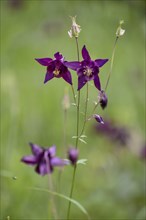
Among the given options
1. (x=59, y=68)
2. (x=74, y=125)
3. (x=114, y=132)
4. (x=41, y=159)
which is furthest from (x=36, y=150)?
(x=74, y=125)

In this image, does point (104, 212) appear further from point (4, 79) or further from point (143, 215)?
point (4, 79)

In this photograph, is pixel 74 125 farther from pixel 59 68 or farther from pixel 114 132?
pixel 59 68

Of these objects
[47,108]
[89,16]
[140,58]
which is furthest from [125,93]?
[89,16]

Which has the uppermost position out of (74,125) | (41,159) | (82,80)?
(82,80)

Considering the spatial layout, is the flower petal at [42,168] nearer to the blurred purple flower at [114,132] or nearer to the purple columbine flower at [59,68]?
the purple columbine flower at [59,68]

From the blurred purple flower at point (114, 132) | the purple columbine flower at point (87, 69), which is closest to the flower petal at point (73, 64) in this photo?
the purple columbine flower at point (87, 69)

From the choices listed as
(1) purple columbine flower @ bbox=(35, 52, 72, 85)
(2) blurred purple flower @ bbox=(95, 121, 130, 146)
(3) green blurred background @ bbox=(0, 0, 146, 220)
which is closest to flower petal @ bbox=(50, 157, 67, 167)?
(3) green blurred background @ bbox=(0, 0, 146, 220)
